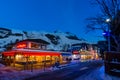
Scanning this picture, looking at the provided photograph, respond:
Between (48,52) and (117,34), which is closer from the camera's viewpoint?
(117,34)

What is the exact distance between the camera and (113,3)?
1103 inches

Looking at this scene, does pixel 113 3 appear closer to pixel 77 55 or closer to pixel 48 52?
pixel 48 52

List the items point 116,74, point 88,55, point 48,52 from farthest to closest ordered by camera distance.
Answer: point 88,55
point 48,52
point 116,74

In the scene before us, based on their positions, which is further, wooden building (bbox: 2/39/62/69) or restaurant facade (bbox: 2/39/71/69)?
wooden building (bbox: 2/39/62/69)

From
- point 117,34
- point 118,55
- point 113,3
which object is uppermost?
point 113,3

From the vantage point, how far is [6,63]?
144 feet

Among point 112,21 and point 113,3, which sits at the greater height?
point 113,3

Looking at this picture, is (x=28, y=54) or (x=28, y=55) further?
(x=28, y=55)

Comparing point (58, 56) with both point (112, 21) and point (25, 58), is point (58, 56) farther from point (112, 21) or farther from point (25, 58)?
point (112, 21)

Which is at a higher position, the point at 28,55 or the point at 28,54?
the point at 28,54

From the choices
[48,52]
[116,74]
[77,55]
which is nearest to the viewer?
[116,74]

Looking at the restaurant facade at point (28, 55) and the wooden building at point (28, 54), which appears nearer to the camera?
the restaurant facade at point (28, 55)

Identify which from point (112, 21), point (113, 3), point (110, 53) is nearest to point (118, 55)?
point (110, 53)

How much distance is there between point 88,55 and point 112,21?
340ft
